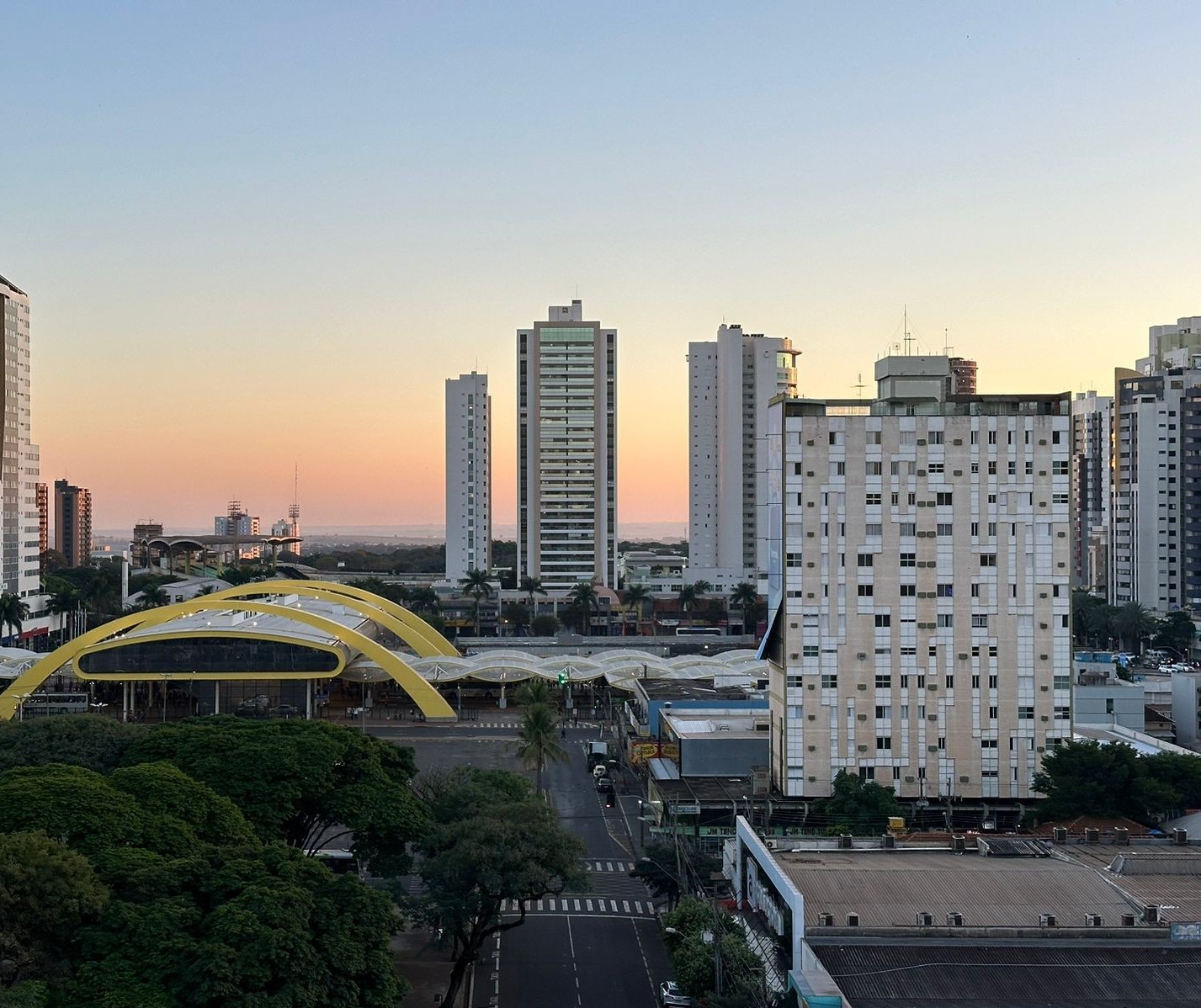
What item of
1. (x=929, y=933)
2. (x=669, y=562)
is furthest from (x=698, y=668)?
(x=669, y=562)

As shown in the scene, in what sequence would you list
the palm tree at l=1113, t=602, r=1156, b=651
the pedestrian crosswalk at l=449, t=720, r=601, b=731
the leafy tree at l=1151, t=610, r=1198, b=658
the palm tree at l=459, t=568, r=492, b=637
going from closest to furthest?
1. the pedestrian crosswalk at l=449, t=720, r=601, b=731
2. the leafy tree at l=1151, t=610, r=1198, b=658
3. the palm tree at l=1113, t=602, r=1156, b=651
4. the palm tree at l=459, t=568, r=492, b=637

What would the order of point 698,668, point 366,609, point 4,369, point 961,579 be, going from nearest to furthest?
point 961,579
point 698,668
point 366,609
point 4,369

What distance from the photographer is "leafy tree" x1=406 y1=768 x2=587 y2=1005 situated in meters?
31.0

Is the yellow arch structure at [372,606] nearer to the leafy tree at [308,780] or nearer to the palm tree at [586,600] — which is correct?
the palm tree at [586,600]

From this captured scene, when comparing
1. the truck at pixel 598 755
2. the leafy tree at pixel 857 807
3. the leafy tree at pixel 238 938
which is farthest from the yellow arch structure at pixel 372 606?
the leafy tree at pixel 238 938

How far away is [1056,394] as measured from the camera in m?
45.7

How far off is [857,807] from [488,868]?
16.0 meters

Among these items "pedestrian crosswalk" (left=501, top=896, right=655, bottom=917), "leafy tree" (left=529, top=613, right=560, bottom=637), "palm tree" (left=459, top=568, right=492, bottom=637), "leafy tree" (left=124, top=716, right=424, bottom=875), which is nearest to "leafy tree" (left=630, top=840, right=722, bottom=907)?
"pedestrian crosswalk" (left=501, top=896, right=655, bottom=917)

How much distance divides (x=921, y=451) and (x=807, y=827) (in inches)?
519

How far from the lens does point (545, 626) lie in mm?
116062

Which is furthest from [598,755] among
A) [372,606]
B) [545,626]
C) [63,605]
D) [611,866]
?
[63,605]

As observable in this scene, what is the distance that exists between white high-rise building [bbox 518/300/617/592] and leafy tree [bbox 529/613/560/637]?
4908 millimetres

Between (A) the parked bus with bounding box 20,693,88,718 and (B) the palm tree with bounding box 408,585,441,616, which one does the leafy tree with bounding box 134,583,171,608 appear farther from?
(A) the parked bus with bounding box 20,693,88,718

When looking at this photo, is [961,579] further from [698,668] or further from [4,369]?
[4,369]
